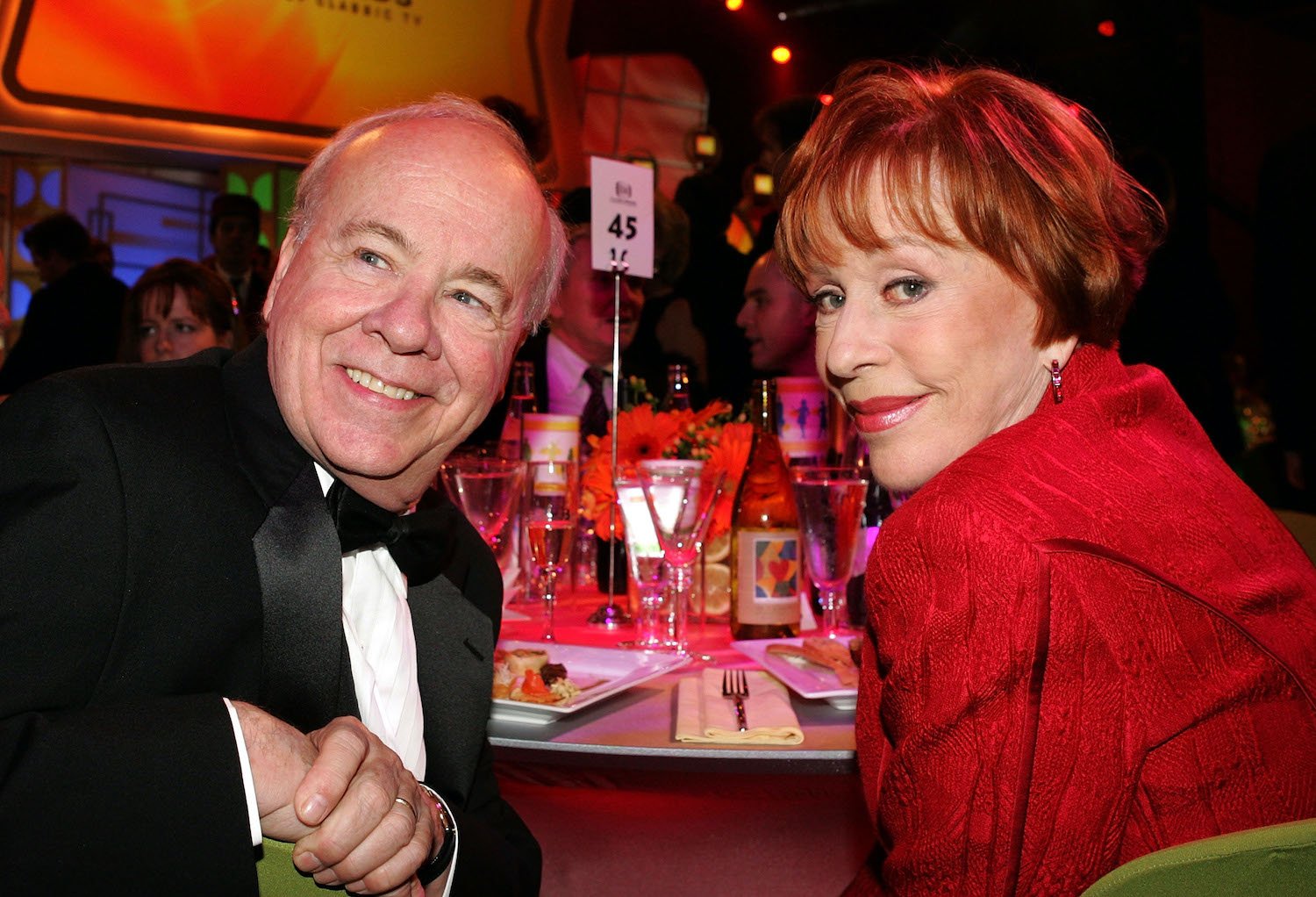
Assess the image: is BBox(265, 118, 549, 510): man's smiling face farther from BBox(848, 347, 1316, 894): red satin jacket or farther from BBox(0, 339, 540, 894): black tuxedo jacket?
BBox(848, 347, 1316, 894): red satin jacket

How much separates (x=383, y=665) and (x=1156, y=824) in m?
1.09

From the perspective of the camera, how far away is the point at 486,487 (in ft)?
7.80

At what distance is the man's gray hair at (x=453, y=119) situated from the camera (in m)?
1.67

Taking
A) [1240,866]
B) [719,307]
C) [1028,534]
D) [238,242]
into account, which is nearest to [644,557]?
[1028,534]

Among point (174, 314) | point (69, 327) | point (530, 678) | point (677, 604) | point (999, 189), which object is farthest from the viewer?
point (69, 327)

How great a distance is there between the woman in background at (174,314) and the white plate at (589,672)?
9.20 ft

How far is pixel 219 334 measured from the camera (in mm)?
4426

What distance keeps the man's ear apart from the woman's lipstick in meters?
0.89

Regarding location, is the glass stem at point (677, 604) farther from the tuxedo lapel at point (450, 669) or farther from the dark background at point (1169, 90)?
the dark background at point (1169, 90)

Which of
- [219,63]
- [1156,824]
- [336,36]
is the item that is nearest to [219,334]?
[219,63]

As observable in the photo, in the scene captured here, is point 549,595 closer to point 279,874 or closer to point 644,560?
point 644,560

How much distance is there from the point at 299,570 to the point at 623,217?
1.92 meters

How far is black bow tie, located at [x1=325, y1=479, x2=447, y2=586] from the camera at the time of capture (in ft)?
5.02

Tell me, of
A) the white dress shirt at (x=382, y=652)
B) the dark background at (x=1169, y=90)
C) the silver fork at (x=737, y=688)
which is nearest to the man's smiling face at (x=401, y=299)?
the white dress shirt at (x=382, y=652)
